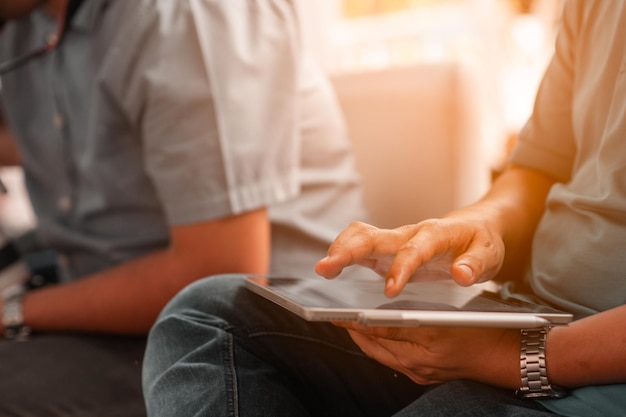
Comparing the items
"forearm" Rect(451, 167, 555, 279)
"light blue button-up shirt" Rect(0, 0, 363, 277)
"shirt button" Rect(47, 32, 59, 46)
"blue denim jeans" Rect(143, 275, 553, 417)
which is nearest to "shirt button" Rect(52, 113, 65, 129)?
"light blue button-up shirt" Rect(0, 0, 363, 277)

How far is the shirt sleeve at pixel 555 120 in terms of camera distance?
76 centimetres

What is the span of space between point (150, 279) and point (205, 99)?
0.27 meters

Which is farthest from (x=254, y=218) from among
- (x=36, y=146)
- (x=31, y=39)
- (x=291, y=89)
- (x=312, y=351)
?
(x=31, y=39)

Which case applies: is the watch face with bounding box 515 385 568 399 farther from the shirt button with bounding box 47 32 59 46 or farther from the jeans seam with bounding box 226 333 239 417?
the shirt button with bounding box 47 32 59 46

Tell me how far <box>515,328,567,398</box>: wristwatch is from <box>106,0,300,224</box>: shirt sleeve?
0.49m

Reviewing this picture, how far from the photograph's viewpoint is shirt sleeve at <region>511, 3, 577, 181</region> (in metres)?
0.76

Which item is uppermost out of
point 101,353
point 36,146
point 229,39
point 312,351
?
point 229,39

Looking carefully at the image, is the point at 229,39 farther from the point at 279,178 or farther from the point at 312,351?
the point at 312,351

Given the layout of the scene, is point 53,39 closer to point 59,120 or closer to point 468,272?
point 59,120

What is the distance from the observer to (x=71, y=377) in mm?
910

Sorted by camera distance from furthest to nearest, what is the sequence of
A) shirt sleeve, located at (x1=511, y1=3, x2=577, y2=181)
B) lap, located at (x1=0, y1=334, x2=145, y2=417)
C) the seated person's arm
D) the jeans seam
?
the seated person's arm, lap, located at (x1=0, y1=334, x2=145, y2=417), shirt sleeve, located at (x1=511, y1=3, x2=577, y2=181), the jeans seam

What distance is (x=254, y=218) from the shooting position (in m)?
1.00

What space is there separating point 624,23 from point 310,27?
6.96 ft

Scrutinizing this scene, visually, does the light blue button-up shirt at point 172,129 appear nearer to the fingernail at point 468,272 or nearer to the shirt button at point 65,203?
the shirt button at point 65,203
